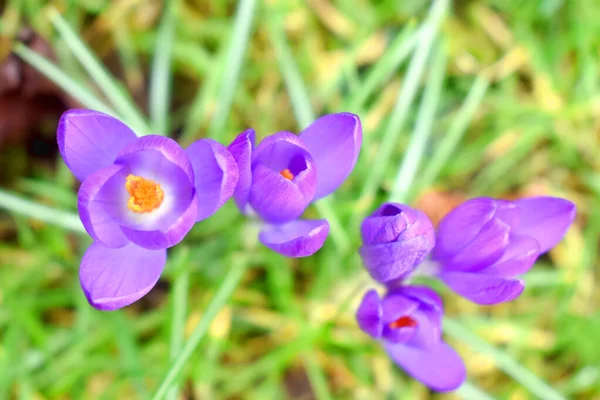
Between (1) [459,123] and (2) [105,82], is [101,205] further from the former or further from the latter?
(1) [459,123]

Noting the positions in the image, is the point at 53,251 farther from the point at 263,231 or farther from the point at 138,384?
the point at 263,231

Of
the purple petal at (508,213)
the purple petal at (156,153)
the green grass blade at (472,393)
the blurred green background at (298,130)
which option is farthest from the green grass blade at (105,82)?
the green grass blade at (472,393)

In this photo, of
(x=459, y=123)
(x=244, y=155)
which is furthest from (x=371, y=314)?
(x=459, y=123)

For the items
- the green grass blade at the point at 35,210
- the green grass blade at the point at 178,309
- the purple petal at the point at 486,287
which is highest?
the purple petal at the point at 486,287

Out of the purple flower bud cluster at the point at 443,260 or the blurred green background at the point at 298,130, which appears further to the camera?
the blurred green background at the point at 298,130

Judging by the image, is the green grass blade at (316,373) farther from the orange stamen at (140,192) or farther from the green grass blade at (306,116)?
the orange stamen at (140,192)

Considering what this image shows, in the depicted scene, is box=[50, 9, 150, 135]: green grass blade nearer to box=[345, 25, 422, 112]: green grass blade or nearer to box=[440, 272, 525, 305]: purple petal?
box=[345, 25, 422, 112]: green grass blade

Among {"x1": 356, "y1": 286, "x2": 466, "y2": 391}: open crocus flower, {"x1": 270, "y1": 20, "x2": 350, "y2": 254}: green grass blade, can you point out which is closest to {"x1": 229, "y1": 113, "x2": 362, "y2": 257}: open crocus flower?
{"x1": 356, "y1": 286, "x2": 466, "y2": 391}: open crocus flower
